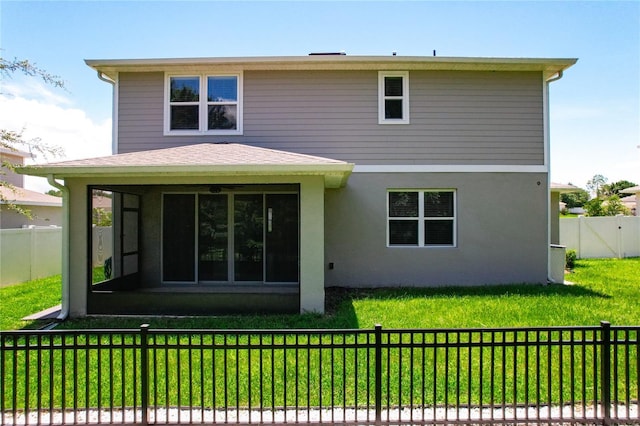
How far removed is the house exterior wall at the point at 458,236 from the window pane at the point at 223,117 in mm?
3188

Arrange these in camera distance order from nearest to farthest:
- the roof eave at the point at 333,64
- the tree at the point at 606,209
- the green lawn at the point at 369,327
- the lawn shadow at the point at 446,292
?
the green lawn at the point at 369,327
the lawn shadow at the point at 446,292
the roof eave at the point at 333,64
the tree at the point at 606,209

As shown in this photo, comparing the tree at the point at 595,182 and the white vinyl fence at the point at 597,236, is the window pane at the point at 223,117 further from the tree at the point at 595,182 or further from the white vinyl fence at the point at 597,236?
the tree at the point at 595,182

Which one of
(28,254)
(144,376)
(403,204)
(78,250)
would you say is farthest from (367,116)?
(28,254)

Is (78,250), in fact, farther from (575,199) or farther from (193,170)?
(575,199)

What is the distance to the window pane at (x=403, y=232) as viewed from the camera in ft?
32.5

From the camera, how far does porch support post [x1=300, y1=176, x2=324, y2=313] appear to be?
718cm

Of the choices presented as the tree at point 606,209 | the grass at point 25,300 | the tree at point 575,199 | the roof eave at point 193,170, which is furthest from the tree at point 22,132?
the tree at point 575,199

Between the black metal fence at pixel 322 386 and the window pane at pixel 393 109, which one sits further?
the window pane at pixel 393 109

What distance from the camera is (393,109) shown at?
32.7 ft

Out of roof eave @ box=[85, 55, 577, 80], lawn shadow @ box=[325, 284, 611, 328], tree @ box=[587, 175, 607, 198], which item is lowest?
lawn shadow @ box=[325, 284, 611, 328]

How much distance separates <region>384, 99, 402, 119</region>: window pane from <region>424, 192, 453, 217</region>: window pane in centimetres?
218

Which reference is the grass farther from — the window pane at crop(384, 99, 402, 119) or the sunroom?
the window pane at crop(384, 99, 402, 119)

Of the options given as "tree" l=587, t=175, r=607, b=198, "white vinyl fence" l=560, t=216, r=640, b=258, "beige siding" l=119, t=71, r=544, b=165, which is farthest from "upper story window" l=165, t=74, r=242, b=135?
"tree" l=587, t=175, r=607, b=198

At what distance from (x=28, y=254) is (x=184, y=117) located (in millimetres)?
6391
